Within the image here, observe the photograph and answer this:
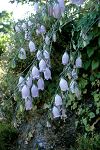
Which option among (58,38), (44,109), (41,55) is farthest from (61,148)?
(41,55)

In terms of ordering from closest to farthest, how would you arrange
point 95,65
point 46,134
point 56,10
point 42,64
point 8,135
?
point 56,10
point 42,64
point 95,65
point 46,134
point 8,135

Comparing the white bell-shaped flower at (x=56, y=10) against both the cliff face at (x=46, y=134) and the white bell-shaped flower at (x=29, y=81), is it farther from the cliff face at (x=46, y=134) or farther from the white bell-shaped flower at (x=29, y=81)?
the cliff face at (x=46, y=134)

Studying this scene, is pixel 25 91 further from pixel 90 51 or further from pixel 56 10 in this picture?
pixel 90 51

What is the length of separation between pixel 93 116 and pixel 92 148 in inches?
20.9

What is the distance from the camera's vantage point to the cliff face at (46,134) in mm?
5590

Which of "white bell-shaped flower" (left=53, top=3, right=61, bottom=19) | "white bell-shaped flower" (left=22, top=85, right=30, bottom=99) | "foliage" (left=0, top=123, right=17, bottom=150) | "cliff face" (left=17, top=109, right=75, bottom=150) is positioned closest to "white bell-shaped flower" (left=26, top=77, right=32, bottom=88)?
"white bell-shaped flower" (left=22, top=85, right=30, bottom=99)

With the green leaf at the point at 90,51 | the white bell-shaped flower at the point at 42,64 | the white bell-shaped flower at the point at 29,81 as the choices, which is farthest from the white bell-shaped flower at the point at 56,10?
the green leaf at the point at 90,51

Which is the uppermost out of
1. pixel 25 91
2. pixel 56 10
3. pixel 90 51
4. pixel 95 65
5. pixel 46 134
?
pixel 90 51

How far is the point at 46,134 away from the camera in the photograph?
19.0 ft

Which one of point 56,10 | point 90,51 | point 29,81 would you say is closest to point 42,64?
point 29,81

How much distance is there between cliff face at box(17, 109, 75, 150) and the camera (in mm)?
5590

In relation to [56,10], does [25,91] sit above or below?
below

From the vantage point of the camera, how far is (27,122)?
637cm

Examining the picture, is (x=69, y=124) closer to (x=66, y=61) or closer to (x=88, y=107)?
(x=88, y=107)
